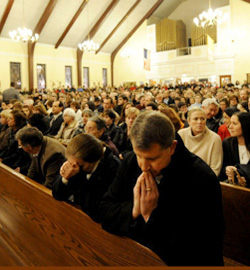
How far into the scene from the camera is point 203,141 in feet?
10.6

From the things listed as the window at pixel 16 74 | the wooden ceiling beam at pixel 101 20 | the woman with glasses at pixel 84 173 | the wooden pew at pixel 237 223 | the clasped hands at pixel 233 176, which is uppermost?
the wooden ceiling beam at pixel 101 20

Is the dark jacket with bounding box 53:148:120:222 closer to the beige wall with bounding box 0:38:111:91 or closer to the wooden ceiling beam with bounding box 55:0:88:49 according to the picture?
the wooden ceiling beam with bounding box 55:0:88:49

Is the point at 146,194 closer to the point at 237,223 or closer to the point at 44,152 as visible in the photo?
the point at 237,223

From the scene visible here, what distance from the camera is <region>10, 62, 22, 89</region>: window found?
1678 cm

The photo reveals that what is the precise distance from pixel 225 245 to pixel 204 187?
1.05 metres

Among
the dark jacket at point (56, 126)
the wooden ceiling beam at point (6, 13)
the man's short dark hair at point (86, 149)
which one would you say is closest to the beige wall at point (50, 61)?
the wooden ceiling beam at point (6, 13)

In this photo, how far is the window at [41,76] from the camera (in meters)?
18.1

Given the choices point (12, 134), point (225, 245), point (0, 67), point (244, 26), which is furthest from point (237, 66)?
point (225, 245)

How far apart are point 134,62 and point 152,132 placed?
70.3 feet

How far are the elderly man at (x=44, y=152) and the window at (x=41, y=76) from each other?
16.0m

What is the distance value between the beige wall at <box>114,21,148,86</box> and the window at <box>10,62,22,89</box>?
8210mm

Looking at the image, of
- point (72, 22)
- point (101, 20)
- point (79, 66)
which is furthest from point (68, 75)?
point (101, 20)

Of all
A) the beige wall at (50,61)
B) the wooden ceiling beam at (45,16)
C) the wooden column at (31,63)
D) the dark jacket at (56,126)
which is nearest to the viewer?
the dark jacket at (56,126)

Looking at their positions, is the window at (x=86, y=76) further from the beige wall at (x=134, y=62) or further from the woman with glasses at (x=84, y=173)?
the woman with glasses at (x=84, y=173)
